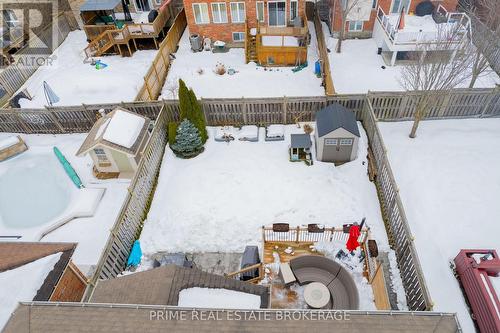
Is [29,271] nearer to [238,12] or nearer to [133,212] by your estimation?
[133,212]

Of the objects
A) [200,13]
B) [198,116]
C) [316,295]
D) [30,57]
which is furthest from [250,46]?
[316,295]

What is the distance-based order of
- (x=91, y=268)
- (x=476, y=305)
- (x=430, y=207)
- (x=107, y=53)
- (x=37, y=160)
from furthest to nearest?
(x=107, y=53) < (x=37, y=160) < (x=430, y=207) < (x=91, y=268) < (x=476, y=305)

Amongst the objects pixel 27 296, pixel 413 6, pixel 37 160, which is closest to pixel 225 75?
pixel 37 160

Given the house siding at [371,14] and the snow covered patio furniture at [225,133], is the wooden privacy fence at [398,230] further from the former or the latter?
the house siding at [371,14]

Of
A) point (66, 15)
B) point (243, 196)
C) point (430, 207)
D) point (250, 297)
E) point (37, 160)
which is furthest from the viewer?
point (66, 15)

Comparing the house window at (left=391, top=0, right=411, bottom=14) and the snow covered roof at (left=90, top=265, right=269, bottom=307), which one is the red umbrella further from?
the house window at (left=391, top=0, right=411, bottom=14)

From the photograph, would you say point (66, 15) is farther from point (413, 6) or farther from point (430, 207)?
point (430, 207)

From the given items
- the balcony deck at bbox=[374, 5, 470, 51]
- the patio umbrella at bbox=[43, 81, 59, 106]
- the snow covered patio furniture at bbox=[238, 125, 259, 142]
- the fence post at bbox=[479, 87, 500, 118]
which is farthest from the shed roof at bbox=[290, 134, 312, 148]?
the patio umbrella at bbox=[43, 81, 59, 106]
